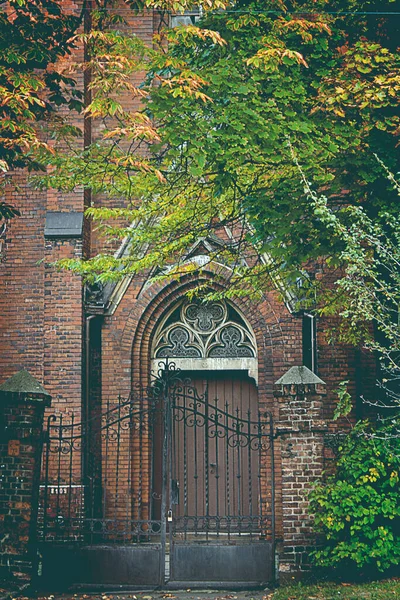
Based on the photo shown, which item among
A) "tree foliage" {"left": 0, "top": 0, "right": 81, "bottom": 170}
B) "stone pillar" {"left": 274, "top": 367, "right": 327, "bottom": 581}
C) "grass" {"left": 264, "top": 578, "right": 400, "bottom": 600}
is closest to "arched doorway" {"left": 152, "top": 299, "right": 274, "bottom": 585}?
"stone pillar" {"left": 274, "top": 367, "right": 327, "bottom": 581}

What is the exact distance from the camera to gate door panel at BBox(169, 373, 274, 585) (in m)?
9.79

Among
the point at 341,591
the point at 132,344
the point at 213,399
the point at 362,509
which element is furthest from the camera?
the point at 213,399


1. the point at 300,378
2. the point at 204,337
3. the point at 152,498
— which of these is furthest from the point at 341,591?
the point at 204,337

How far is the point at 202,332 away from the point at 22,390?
15.3ft

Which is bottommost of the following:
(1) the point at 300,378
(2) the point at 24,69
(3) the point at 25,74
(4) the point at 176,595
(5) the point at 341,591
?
(4) the point at 176,595

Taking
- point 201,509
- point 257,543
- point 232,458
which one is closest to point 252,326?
point 232,458

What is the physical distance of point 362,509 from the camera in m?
9.15

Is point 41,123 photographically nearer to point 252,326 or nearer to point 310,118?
point 252,326

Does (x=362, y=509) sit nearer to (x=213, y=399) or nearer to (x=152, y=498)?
(x=152, y=498)

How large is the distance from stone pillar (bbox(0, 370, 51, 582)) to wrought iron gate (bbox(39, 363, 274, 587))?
32 cm

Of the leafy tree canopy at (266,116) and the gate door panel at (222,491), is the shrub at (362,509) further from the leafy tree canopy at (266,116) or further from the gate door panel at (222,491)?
the leafy tree canopy at (266,116)

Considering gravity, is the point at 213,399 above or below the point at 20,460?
above

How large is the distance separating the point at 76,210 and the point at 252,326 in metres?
3.53

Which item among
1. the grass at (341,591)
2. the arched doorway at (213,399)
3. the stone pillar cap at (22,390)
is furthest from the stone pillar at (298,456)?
the arched doorway at (213,399)
